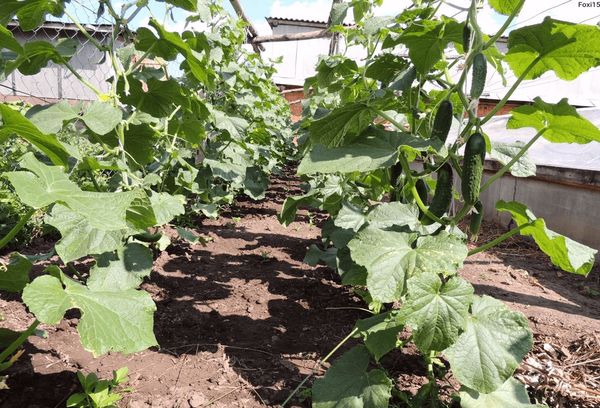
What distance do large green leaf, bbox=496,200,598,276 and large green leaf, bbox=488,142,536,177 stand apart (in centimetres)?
18

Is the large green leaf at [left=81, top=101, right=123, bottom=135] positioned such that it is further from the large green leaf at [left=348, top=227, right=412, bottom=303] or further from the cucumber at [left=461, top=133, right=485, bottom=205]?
the cucumber at [left=461, top=133, right=485, bottom=205]

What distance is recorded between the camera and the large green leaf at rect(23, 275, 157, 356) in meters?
1.02

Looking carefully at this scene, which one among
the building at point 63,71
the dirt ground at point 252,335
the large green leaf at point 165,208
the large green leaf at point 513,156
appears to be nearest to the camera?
the large green leaf at point 513,156

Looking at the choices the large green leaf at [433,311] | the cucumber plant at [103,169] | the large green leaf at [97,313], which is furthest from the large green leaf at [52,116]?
the large green leaf at [433,311]

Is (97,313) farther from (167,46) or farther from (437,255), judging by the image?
(167,46)

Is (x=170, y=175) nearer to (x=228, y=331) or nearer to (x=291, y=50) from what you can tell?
(x=228, y=331)

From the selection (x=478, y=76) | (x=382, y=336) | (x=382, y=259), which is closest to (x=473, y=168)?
(x=478, y=76)

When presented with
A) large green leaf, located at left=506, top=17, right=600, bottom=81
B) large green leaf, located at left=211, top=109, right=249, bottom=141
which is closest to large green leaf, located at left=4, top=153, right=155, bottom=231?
large green leaf, located at left=506, top=17, right=600, bottom=81

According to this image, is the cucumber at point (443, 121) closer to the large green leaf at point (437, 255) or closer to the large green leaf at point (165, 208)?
the large green leaf at point (437, 255)

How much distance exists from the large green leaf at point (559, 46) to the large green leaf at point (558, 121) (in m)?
0.12

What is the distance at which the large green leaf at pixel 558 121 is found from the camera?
4.50 ft

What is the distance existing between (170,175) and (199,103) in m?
1.34

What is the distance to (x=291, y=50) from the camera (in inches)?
600

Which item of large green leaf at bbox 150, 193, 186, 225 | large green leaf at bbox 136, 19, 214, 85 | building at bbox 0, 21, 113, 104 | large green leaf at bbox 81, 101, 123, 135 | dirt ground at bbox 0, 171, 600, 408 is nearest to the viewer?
large green leaf at bbox 81, 101, 123, 135
